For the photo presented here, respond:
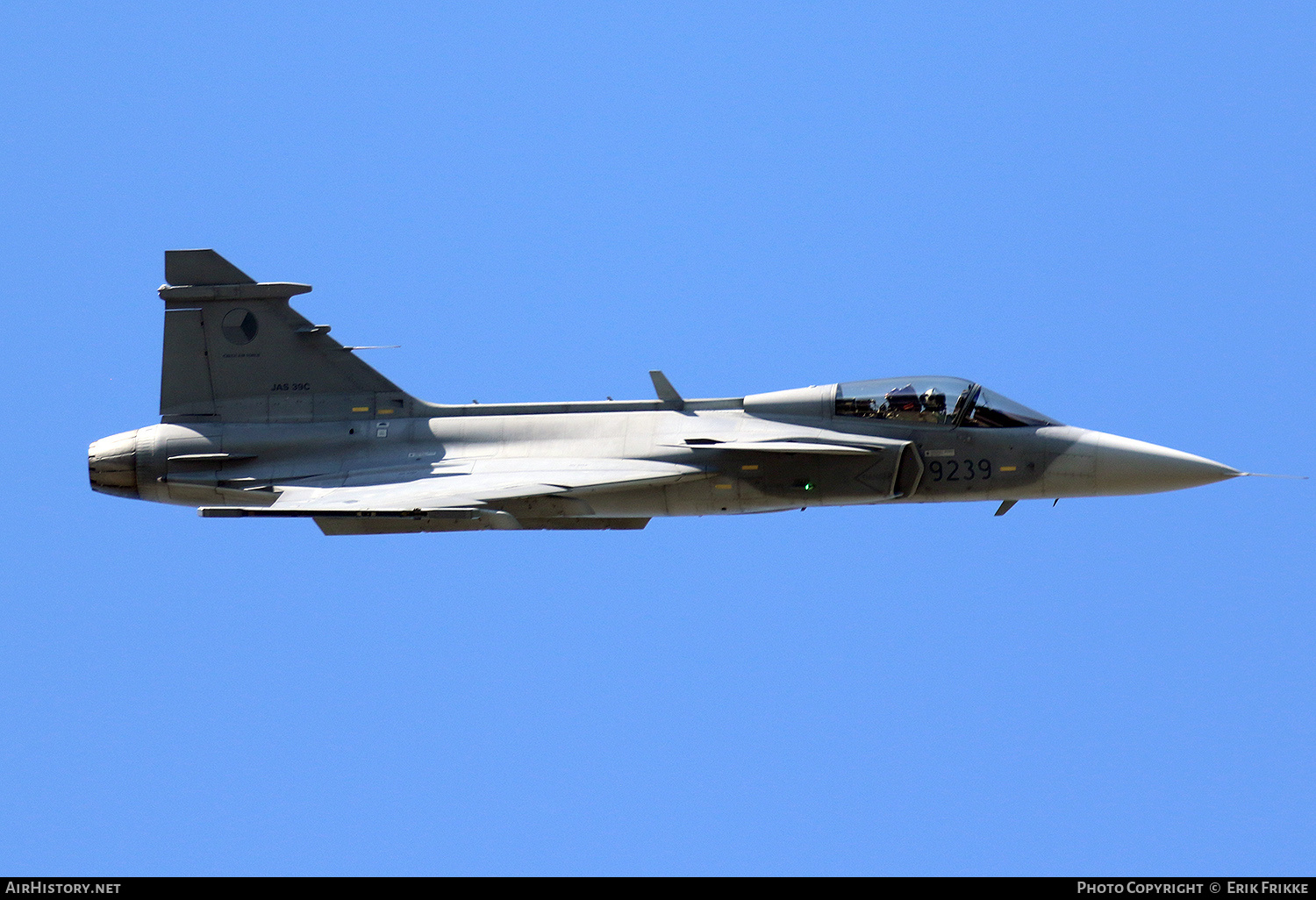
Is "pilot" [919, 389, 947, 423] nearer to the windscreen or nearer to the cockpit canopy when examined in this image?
the cockpit canopy

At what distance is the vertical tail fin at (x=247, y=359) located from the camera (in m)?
20.1

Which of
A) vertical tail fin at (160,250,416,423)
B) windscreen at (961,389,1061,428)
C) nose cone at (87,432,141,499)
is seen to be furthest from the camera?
vertical tail fin at (160,250,416,423)

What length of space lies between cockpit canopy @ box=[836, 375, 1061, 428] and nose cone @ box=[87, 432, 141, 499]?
28.6 feet

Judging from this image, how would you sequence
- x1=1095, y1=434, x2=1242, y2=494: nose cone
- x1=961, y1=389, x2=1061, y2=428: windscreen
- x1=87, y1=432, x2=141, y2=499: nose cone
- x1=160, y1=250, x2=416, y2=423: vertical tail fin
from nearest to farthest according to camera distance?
x1=1095, y1=434, x2=1242, y2=494: nose cone
x1=961, y1=389, x2=1061, y2=428: windscreen
x1=87, y1=432, x2=141, y2=499: nose cone
x1=160, y1=250, x2=416, y2=423: vertical tail fin

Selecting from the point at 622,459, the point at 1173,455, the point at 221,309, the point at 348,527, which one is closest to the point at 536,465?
the point at 622,459

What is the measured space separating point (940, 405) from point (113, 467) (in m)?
10.1

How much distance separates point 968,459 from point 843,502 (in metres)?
1.53

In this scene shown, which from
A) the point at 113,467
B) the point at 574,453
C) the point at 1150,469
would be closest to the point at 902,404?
the point at 1150,469

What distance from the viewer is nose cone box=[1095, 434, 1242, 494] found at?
59.8ft

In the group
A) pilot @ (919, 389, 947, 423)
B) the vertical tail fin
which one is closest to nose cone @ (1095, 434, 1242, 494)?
pilot @ (919, 389, 947, 423)

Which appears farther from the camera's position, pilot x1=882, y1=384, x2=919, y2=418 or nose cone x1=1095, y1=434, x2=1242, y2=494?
pilot x1=882, y1=384, x2=919, y2=418

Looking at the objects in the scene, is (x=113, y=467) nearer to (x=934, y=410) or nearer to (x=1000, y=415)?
(x=934, y=410)

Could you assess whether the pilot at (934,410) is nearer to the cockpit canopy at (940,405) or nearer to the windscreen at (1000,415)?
the cockpit canopy at (940,405)

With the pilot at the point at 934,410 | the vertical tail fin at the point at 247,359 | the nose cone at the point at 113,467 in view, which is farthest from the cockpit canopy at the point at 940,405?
the nose cone at the point at 113,467
